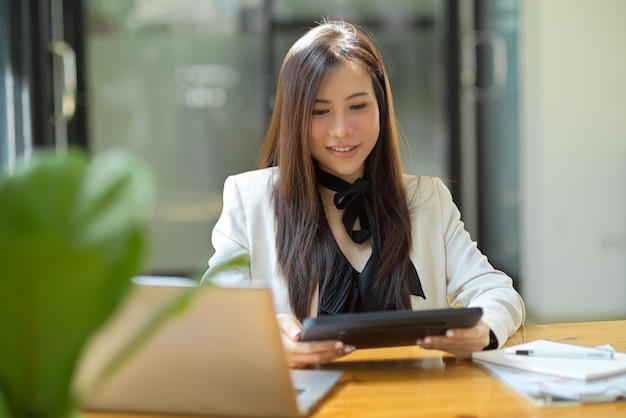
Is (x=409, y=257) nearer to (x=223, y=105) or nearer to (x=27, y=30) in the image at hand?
(x=27, y=30)

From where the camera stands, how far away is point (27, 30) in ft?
15.3

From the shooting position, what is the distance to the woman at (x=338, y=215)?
Answer: 2.05m

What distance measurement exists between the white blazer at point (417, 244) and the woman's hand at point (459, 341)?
1.43 ft

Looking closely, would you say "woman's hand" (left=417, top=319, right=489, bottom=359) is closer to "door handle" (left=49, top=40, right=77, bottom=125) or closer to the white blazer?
the white blazer

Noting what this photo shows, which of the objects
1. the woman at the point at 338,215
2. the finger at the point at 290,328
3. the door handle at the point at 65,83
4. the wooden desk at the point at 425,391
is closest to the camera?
the wooden desk at the point at 425,391

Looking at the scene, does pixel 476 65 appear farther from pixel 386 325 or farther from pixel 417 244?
pixel 386 325

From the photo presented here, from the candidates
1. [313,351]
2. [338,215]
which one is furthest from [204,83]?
[313,351]

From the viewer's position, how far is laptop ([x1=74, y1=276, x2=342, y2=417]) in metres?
1.06

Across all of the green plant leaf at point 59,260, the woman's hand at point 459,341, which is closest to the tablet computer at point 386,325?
the woman's hand at point 459,341

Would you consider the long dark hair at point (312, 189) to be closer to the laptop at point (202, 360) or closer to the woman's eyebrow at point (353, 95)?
the woman's eyebrow at point (353, 95)

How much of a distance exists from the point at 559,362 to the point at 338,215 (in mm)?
831

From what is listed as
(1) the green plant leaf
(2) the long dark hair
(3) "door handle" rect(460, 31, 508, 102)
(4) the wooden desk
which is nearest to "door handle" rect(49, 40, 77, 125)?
(3) "door handle" rect(460, 31, 508, 102)

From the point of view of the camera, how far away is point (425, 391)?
136cm

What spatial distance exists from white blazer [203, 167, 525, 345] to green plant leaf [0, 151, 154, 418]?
138cm
